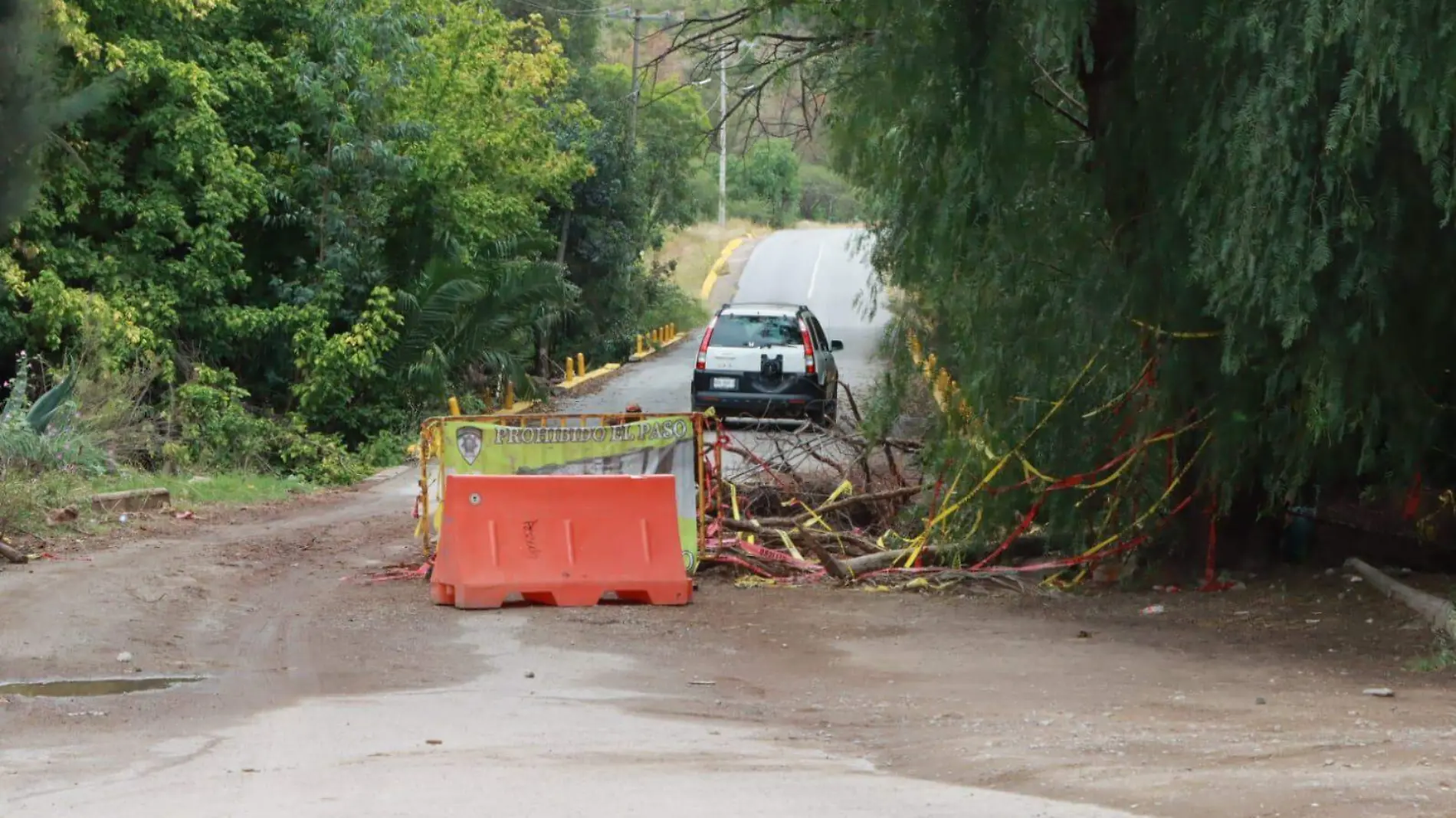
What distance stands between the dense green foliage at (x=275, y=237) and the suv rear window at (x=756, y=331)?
357cm

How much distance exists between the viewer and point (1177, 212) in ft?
36.3

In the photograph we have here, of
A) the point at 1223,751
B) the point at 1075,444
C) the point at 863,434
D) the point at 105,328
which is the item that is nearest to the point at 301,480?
the point at 105,328

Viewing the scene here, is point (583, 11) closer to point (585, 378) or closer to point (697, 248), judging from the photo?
point (585, 378)

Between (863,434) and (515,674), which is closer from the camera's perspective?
(515,674)

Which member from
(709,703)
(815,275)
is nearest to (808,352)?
(709,703)

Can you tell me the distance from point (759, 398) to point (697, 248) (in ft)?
172

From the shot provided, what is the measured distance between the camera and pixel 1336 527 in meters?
14.0

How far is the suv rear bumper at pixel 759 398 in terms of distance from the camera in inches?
1019

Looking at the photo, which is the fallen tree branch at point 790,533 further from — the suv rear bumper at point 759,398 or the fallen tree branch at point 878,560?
the suv rear bumper at point 759,398

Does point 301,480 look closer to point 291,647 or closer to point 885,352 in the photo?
point 885,352

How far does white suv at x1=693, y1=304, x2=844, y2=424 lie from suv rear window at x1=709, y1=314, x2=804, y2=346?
0.04 ft

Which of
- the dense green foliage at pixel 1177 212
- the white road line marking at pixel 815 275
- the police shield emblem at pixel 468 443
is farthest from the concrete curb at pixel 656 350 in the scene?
the dense green foliage at pixel 1177 212

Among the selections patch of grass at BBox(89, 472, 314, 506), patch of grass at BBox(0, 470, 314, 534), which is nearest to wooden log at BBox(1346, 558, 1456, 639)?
patch of grass at BBox(0, 470, 314, 534)

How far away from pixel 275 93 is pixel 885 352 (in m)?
14.1
